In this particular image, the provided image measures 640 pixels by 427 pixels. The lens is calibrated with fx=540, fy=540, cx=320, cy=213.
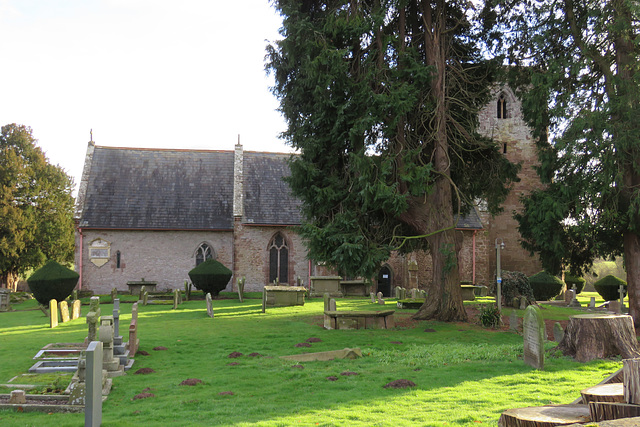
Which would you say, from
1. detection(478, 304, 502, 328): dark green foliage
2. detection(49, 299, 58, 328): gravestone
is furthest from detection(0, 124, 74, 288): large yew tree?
detection(478, 304, 502, 328): dark green foliage

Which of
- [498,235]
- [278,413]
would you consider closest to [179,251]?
[498,235]

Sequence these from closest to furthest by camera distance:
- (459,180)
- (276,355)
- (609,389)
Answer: (609,389) → (276,355) → (459,180)

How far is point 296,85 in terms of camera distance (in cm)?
1955

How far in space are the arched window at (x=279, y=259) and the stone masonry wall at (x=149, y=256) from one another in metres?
2.59

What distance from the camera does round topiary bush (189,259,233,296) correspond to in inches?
1125

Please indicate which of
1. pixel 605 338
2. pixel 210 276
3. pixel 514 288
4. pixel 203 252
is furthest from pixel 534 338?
pixel 203 252

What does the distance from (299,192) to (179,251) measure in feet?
54.1

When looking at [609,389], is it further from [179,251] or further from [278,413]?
[179,251]

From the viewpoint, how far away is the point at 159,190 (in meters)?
34.9

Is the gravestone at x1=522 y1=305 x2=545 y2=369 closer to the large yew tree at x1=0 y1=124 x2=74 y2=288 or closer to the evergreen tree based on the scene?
the evergreen tree

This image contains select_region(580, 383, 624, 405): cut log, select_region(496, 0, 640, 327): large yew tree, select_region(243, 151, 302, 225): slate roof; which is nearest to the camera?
select_region(580, 383, 624, 405): cut log

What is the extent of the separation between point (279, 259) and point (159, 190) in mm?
9020

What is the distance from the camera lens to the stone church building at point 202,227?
32625mm

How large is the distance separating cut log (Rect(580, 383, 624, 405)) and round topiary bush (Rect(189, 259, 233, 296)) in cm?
2506
